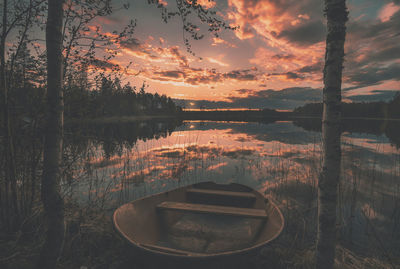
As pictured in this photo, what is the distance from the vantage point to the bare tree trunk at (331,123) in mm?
2639

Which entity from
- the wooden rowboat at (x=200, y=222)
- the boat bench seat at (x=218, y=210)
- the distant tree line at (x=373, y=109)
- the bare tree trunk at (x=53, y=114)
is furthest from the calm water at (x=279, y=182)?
the distant tree line at (x=373, y=109)

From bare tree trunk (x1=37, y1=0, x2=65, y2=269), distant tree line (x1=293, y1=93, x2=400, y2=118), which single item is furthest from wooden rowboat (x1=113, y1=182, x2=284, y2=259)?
distant tree line (x1=293, y1=93, x2=400, y2=118)

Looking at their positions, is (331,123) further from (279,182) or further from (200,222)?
(279,182)

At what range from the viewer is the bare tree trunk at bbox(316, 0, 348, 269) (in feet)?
8.66

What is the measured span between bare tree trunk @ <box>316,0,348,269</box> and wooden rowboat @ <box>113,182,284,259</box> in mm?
1045

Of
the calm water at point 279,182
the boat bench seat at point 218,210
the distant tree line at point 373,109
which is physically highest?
the distant tree line at point 373,109

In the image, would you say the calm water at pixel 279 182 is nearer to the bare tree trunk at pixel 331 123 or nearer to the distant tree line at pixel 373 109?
the bare tree trunk at pixel 331 123

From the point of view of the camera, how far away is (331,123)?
2.72 metres

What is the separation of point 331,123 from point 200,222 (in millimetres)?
4306

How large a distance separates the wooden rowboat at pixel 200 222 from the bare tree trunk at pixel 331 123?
1045 mm

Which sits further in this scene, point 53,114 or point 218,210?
point 218,210

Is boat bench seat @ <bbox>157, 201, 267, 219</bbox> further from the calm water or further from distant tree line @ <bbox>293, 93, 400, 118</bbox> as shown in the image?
distant tree line @ <bbox>293, 93, 400, 118</bbox>

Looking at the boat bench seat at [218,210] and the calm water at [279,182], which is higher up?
the boat bench seat at [218,210]

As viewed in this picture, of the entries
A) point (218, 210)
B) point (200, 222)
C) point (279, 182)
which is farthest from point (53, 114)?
point (279, 182)
